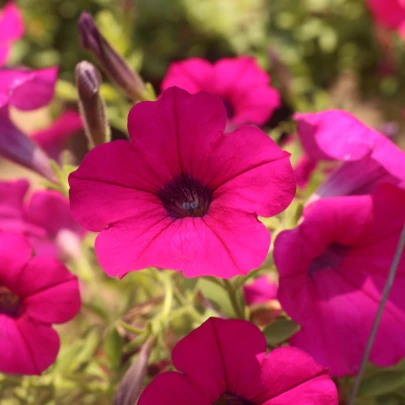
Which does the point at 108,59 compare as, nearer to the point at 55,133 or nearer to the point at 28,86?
the point at 28,86

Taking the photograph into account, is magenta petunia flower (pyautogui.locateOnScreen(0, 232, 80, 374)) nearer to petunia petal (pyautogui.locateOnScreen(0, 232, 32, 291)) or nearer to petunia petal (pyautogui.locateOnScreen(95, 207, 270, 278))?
petunia petal (pyautogui.locateOnScreen(0, 232, 32, 291))

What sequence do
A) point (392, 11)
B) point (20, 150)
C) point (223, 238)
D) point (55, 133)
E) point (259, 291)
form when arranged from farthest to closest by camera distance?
1. point (392, 11)
2. point (55, 133)
3. point (259, 291)
4. point (20, 150)
5. point (223, 238)

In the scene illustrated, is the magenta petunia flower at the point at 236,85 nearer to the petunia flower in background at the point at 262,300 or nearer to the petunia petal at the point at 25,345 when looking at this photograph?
the petunia flower in background at the point at 262,300

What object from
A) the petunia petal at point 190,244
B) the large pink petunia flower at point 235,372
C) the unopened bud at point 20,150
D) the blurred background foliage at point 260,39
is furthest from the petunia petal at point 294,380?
the blurred background foliage at point 260,39

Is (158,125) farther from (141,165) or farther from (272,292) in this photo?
(272,292)

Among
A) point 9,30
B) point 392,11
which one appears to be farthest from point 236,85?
point 392,11

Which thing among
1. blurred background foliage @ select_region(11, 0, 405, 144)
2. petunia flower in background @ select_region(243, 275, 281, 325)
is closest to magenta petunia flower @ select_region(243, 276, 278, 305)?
petunia flower in background @ select_region(243, 275, 281, 325)
